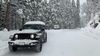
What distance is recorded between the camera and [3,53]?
10.5 m

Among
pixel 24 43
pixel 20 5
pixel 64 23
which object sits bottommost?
pixel 64 23

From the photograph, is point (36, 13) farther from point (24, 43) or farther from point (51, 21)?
point (24, 43)

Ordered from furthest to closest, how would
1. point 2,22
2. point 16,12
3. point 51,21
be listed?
point 51,21, point 16,12, point 2,22

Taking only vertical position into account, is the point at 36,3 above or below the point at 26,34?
above

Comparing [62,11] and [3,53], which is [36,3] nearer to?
[62,11]

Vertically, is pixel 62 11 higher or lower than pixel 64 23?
higher

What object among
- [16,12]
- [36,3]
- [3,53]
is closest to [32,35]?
[3,53]

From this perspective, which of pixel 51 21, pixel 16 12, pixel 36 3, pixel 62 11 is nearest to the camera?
pixel 16 12

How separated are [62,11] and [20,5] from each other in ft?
110

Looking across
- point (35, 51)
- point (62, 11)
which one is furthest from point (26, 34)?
point (62, 11)

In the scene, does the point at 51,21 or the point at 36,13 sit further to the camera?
the point at 51,21

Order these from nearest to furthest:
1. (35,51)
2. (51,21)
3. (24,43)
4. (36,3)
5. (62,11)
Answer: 1. (24,43)
2. (35,51)
3. (36,3)
4. (51,21)
5. (62,11)

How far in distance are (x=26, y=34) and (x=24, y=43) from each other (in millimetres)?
777

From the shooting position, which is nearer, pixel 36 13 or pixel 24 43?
pixel 24 43
